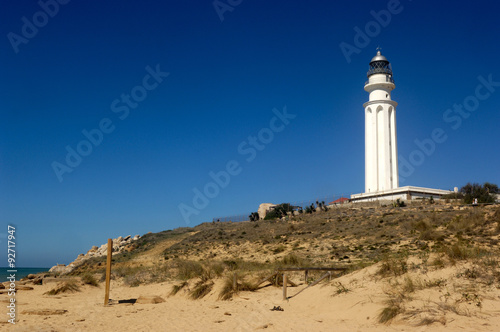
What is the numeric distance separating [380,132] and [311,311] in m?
48.4

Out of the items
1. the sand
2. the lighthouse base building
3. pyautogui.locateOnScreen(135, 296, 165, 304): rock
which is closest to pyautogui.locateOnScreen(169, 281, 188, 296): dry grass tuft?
the sand

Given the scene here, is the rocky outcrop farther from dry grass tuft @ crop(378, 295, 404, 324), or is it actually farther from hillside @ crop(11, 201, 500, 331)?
dry grass tuft @ crop(378, 295, 404, 324)

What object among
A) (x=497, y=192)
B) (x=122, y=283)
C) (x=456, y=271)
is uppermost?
(x=497, y=192)

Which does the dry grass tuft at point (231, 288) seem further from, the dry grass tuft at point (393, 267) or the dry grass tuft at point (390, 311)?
the dry grass tuft at point (390, 311)

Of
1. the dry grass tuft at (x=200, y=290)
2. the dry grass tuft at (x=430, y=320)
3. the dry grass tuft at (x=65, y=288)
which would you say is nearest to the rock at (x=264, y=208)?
the dry grass tuft at (x=65, y=288)

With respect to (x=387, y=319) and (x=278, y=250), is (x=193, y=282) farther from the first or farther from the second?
(x=278, y=250)

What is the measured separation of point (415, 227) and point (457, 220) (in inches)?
100

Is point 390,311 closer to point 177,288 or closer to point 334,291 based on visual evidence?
point 334,291

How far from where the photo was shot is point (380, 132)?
5747 cm

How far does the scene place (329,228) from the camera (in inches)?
1330

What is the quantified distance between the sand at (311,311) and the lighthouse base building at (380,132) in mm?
40744

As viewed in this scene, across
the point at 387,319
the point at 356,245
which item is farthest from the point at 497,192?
the point at 387,319

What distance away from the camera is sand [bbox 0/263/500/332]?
970 centimetres

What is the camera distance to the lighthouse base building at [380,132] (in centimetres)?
5562
